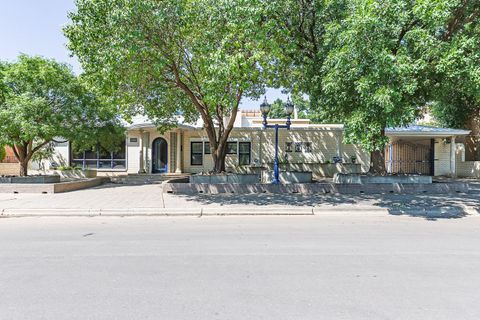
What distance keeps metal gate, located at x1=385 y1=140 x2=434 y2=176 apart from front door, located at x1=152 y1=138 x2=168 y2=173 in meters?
16.5

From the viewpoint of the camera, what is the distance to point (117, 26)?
959 centimetres

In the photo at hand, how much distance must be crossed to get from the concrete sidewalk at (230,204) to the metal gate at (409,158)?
1083cm

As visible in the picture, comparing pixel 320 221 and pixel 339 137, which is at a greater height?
pixel 339 137

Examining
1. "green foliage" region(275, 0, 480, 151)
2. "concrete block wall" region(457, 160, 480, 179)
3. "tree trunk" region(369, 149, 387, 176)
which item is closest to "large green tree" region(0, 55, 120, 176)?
"green foliage" region(275, 0, 480, 151)

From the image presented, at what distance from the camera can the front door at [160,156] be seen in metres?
21.7

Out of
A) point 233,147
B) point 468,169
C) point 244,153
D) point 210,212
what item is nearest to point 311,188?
point 210,212

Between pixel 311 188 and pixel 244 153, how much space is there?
9308 millimetres

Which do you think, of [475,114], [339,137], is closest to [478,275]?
[339,137]

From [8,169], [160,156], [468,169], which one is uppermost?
[160,156]

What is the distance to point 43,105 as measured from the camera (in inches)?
493

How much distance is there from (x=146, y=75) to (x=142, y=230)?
684 cm

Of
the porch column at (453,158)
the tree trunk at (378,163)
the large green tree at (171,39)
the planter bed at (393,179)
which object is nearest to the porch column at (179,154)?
the large green tree at (171,39)

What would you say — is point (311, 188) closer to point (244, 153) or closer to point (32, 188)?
point (244, 153)

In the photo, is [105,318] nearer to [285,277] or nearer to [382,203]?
[285,277]
